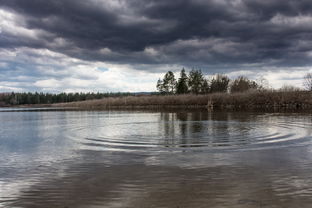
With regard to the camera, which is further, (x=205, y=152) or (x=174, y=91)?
(x=174, y=91)

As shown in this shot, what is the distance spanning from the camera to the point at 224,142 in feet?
36.3

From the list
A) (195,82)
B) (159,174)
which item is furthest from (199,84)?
(159,174)

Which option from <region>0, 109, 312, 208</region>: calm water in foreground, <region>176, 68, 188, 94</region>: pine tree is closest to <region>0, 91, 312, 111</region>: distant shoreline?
<region>0, 109, 312, 208</region>: calm water in foreground

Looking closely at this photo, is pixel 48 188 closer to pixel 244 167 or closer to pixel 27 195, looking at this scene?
pixel 27 195

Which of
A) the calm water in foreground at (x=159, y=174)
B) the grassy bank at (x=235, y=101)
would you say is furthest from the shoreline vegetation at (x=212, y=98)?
the calm water in foreground at (x=159, y=174)

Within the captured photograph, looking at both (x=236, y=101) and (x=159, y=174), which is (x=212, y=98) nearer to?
(x=236, y=101)

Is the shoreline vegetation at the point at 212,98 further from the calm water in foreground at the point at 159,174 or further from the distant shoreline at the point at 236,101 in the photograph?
the calm water in foreground at the point at 159,174

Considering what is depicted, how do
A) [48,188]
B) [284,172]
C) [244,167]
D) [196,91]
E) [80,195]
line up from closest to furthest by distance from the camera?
[80,195]
[48,188]
[284,172]
[244,167]
[196,91]

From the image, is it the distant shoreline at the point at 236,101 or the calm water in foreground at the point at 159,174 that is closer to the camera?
the calm water in foreground at the point at 159,174

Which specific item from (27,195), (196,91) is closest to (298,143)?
(27,195)

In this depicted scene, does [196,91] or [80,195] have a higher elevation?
[196,91]

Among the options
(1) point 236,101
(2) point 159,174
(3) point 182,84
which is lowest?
(2) point 159,174

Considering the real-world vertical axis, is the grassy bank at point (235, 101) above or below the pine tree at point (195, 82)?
below

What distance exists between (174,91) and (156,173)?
348 feet
